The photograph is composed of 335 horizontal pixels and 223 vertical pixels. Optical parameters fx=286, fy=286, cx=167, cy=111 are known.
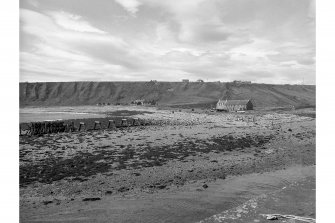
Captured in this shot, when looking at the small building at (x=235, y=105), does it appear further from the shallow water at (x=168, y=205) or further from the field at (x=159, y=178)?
the shallow water at (x=168, y=205)

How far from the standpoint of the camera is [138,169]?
13477 millimetres

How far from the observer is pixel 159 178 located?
39.7ft

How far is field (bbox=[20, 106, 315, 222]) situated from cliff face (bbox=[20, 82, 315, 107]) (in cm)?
8770

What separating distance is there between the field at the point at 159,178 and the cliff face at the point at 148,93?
8770 centimetres


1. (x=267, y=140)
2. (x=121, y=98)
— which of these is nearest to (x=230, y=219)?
(x=267, y=140)

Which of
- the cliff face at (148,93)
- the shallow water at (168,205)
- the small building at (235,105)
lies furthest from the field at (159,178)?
the cliff face at (148,93)

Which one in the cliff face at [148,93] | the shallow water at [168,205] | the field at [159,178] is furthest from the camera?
the cliff face at [148,93]

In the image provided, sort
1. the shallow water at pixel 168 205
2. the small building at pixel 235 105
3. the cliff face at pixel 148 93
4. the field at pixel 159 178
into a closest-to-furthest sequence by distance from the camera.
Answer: the shallow water at pixel 168 205, the field at pixel 159 178, the small building at pixel 235 105, the cliff face at pixel 148 93

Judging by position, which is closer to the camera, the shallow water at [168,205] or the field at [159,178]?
the shallow water at [168,205]

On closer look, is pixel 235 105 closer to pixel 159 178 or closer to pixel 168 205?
pixel 159 178

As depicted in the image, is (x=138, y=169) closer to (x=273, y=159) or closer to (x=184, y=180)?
(x=184, y=180)

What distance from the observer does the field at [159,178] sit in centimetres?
861
